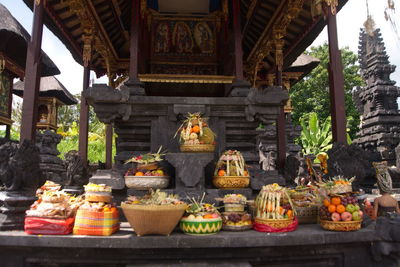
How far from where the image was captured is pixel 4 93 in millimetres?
15391

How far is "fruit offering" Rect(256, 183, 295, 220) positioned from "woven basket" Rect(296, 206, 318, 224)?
0.58 meters

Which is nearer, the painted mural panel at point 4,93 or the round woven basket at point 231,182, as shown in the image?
the round woven basket at point 231,182

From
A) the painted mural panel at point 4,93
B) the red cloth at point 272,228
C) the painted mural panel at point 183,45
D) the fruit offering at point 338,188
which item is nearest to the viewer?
the red cloth at point 272,228

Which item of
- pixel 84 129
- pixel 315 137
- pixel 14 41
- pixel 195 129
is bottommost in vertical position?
pixel 195 129

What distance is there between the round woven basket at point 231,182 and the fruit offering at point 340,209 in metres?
1.28

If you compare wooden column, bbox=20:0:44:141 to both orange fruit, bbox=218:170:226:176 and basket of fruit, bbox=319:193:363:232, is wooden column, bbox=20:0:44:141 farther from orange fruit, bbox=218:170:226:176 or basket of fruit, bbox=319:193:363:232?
basket of fruit, bbox=319:193:363:232

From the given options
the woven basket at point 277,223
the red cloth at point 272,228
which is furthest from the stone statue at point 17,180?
the woven basket at point 277,223

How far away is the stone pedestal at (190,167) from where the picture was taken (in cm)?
498

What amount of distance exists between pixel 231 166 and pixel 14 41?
47.0 feet

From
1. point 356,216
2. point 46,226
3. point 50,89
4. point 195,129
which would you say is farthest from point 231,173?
point 50,89

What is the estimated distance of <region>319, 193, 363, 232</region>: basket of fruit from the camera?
4.23 metres

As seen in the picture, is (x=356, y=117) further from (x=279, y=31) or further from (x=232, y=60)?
(x=232, y=60)

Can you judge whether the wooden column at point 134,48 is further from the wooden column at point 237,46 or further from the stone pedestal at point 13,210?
the stone pedestal at point 13,210

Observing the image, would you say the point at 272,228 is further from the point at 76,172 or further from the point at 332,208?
the point at 76,172
